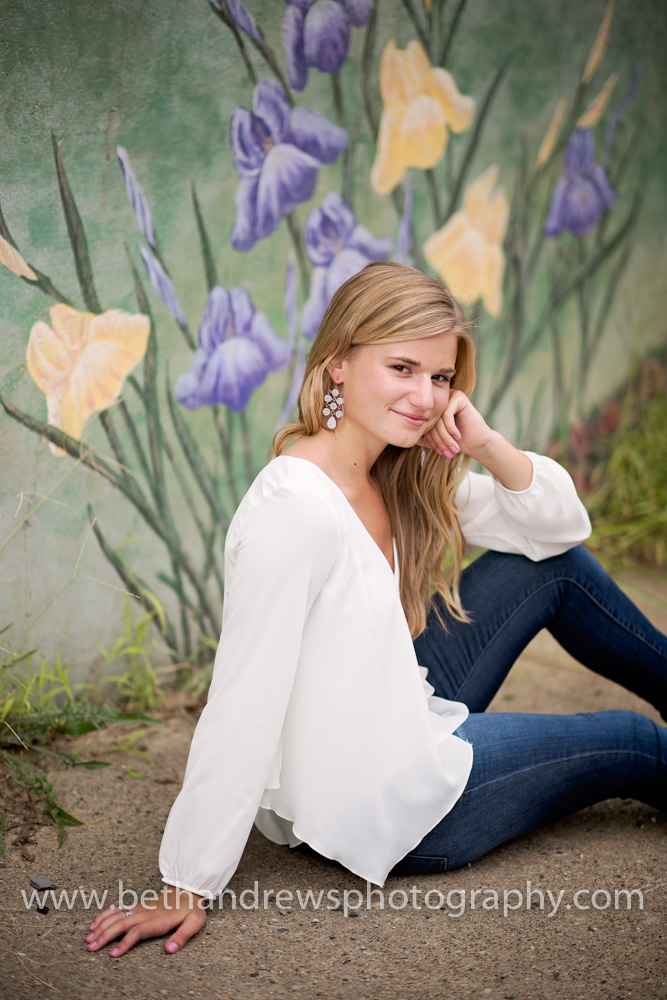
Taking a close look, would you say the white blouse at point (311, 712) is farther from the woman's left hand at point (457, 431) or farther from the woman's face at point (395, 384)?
the woman's left hand at point (457, 431)

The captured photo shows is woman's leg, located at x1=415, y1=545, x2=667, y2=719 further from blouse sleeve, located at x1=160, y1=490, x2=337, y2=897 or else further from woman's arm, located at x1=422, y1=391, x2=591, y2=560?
blouse sleeve, located at x1=160, y1=490, x2=337, y2=897

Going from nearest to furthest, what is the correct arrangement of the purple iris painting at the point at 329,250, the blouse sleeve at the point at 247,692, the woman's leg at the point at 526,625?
the blouse sleeve at the point at 247,692 → the woman's leg at the point at 526,625 → the purple iris painting at the point at 329,250

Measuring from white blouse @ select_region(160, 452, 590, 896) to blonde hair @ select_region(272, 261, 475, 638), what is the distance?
0.21 meters

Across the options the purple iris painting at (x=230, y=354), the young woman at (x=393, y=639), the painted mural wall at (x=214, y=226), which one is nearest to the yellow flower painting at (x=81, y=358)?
the painted mural wall at (x=214, y=226)

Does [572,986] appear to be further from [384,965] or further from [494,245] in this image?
[494,245]

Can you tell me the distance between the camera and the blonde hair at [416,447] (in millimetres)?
1750

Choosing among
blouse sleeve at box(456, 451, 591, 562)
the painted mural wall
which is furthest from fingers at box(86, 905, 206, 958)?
blouse sleeve at box(456, 451, 591, 562)

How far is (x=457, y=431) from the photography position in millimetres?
1897

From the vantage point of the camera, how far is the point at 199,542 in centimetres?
266

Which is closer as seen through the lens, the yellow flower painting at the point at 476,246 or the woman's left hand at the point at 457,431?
the woman's left hand at the point at 457,431

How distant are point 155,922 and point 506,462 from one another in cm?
111

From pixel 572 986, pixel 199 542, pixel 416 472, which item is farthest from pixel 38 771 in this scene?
pixel 572 986

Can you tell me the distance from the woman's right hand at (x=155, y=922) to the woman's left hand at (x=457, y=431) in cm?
97

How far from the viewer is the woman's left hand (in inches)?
74.9
